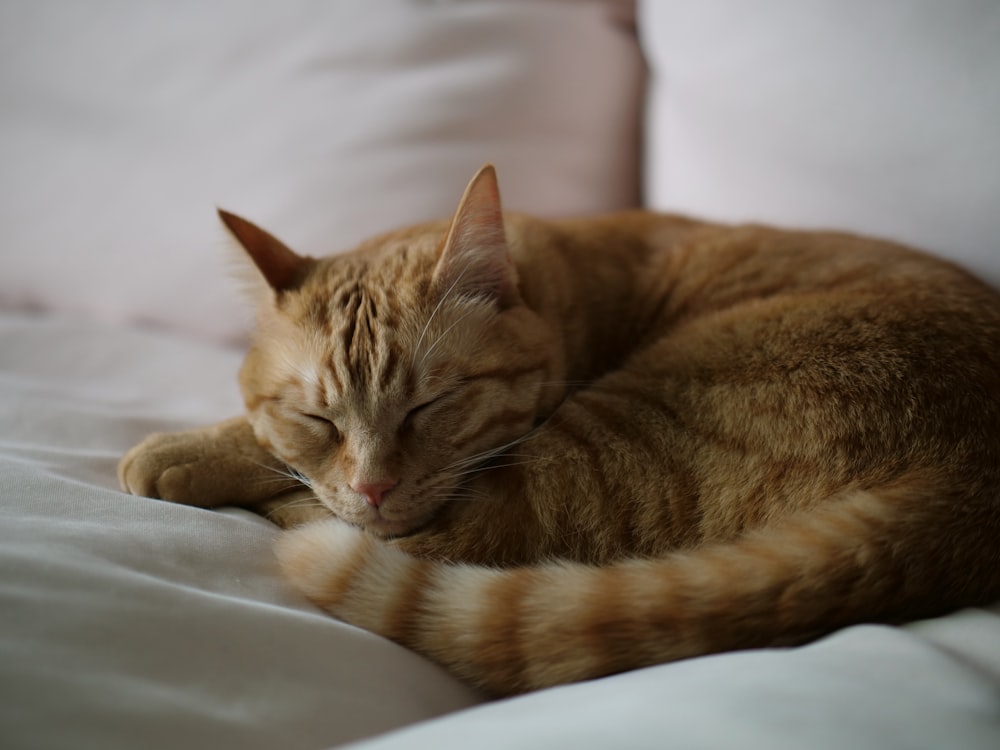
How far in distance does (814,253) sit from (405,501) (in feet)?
3.05

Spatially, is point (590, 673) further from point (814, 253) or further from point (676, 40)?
point (676, 40)

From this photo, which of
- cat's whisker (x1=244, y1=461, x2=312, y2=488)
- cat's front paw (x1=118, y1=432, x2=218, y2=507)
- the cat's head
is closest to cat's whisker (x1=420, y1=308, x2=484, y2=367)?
the cat's head

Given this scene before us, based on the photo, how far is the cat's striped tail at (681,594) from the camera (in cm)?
98

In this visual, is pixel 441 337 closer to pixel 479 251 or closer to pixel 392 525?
pixel 479 251

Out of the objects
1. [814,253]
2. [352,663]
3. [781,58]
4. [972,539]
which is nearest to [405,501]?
[352,663]

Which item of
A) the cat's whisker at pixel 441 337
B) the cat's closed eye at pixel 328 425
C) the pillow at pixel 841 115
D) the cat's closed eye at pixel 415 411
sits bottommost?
the cat's closed eye at pixel 328 425

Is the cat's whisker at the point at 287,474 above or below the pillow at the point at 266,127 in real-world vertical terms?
below

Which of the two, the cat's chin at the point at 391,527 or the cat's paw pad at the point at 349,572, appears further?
the cat's chin at the point at 391,527

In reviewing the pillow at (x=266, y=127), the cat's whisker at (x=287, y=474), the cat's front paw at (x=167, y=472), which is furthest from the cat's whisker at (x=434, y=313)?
the pillow at (x=266, y=127)

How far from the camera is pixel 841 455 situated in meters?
1.16

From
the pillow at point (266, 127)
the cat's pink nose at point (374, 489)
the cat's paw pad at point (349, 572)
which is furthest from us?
the pillow at point (266, 127)

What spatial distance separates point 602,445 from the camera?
4.30 ft

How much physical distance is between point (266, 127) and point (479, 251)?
97 centimetres

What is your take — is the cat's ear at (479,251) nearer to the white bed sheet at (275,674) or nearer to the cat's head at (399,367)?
the cat's head at (399,367)
